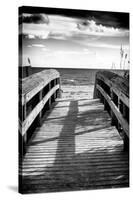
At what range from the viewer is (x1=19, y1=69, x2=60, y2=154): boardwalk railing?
3283 millimetres

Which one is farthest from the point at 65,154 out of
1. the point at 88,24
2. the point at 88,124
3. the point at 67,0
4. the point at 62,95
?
the point at 67,0

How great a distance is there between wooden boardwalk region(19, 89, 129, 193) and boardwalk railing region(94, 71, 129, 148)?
86 millimetres

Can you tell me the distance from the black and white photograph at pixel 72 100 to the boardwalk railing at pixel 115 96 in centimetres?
1

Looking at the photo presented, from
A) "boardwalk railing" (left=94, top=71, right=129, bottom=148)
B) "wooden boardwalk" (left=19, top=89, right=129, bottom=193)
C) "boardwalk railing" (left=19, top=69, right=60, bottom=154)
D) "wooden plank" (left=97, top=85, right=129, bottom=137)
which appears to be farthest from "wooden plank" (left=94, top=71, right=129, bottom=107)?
"boardwalk railing" (left=19, top=69, right=60, bottom=154)

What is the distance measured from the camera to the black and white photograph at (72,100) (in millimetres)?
3326

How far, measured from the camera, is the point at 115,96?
403 centimetres

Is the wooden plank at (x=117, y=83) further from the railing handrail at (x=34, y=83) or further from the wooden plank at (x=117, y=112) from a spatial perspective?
the railing handrail at (x=34, y=83)

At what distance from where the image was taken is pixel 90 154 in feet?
11.7

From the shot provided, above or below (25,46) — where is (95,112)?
below

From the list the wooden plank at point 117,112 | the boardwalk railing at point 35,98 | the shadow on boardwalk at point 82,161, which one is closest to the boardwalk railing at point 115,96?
the wooden plank at point 117,112

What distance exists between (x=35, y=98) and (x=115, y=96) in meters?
1.01

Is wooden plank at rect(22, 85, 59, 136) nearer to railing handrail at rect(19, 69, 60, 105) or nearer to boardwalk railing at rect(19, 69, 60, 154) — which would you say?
boardwalk railing at rect(19, 69, 60, 154)

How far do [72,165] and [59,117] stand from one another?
22.9 inches

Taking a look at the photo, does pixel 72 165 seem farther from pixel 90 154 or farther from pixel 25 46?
pixel 25 46
